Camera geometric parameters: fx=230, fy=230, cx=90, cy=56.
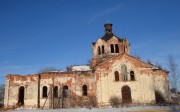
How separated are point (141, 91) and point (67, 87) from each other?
10487 millimetres

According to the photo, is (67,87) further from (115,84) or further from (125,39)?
(125,39)

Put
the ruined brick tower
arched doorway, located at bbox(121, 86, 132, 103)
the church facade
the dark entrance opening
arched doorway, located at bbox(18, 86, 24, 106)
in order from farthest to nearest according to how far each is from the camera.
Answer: the ruined brick tower, arched doorway, located at bbox(18, 86, 24, 106), the dark entrance opening, the church facade, arched doorway, located at bbox(121, 86, 132, 103)

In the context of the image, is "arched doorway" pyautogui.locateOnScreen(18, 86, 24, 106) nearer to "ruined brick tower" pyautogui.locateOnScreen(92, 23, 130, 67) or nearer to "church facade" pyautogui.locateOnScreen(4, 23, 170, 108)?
"church facade" pyautogui.locateOnScreen(4, 23, 170, 108)

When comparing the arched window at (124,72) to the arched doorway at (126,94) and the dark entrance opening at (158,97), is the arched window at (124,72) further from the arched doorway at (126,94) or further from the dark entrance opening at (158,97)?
the dark entrance opening at (158,97)

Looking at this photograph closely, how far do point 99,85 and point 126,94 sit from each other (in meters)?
3.68

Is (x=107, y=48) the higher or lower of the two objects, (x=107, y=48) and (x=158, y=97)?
the higher

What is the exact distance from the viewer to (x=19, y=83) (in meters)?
32.4

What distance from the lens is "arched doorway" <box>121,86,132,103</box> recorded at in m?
29.4

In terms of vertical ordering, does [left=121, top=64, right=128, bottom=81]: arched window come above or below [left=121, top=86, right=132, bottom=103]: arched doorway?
above

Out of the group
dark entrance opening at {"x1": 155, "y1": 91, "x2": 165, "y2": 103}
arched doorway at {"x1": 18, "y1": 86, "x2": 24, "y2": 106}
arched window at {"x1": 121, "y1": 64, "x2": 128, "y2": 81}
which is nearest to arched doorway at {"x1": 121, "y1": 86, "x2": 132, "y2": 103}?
arched window at {"x1": 121, "y1": 64, "x2": 128, "y2": 81}

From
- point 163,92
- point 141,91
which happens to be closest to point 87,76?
point 141,91

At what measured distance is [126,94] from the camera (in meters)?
29.8

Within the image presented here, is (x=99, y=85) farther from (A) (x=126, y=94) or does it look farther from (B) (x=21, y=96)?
(B) (x=21, y=96)

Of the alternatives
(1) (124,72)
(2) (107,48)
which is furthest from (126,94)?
(2) (107,48)
